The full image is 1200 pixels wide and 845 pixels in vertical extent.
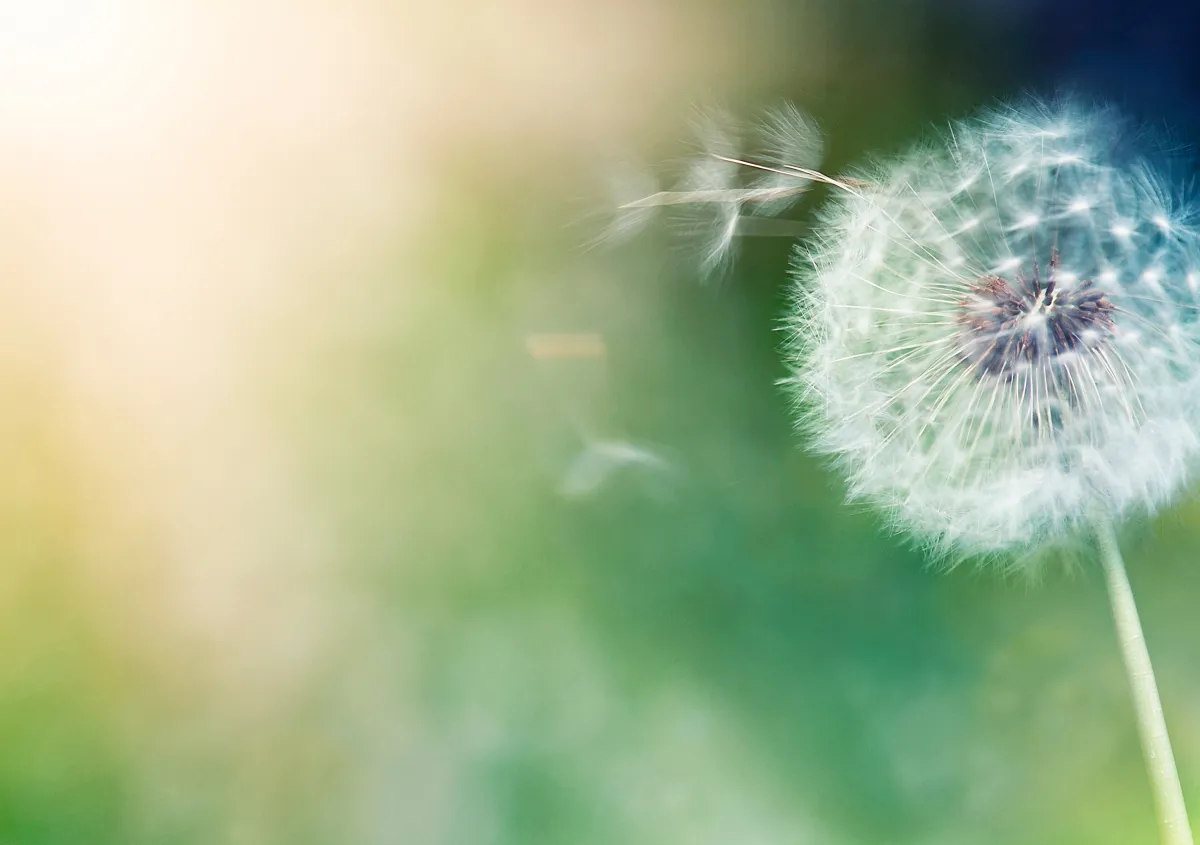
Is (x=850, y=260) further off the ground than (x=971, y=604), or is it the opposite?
(x=850, y=260)

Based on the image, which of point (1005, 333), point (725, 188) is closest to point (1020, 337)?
point (1005, 333)

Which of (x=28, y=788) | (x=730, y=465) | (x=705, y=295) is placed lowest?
(x=28, y=788)

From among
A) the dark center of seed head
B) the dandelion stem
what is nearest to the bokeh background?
the dandelion stem

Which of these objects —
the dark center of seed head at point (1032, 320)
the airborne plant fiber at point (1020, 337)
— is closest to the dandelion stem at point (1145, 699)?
the airborne plant fiber at point (1020, 337)

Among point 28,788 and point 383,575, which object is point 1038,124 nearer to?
point 383,575

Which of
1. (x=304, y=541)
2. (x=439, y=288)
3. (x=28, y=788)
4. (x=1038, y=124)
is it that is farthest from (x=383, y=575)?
(x=1038, y=124)

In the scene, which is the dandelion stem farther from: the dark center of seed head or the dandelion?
the dandelion

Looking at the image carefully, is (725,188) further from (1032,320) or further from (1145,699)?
Result: (1145,699)
